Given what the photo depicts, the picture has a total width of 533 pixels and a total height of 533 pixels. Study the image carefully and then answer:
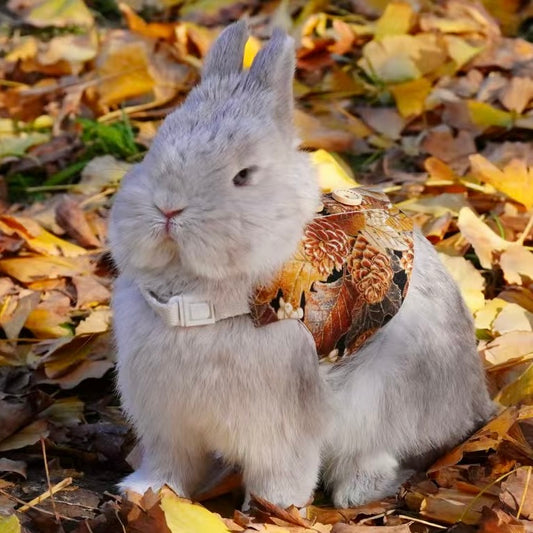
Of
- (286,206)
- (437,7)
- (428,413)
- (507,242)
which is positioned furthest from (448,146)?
(286,206)

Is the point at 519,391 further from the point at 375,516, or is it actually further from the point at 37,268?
the point at 37,268

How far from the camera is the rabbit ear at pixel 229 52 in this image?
2.41 metres

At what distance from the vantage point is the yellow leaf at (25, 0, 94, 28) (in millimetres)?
5488

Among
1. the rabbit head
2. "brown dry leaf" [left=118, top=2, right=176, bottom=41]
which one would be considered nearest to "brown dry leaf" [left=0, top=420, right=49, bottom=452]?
the rabbit head

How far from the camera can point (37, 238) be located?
3713 millimetres

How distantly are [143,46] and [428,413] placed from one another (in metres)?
2.68


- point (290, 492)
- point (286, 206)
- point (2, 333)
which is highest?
point (286, 206)

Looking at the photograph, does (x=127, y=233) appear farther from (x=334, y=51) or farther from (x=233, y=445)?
(x=334, y=51)

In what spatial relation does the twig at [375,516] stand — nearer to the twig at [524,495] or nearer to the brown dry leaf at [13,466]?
the twig at [524,495]

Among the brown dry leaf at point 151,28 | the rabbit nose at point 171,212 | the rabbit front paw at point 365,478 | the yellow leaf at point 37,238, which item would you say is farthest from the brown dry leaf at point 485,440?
the brown dry leaf at point 151,28

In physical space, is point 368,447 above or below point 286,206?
below

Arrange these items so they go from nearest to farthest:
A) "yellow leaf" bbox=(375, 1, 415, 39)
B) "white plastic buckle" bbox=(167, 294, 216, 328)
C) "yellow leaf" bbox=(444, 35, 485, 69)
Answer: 1. "white plastic buckle" bbox=(167, 294, 216, 328)
2. "yellow leaf" bbox=(444, 35, 485, 69)
3. "yellow leaf" bbox=(375, 1, 415, 39)

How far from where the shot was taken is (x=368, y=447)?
2.59 meters

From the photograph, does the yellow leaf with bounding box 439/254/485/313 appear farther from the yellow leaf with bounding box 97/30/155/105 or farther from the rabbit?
the yellow leaf with bounding box 97/30/155/105
